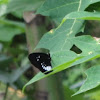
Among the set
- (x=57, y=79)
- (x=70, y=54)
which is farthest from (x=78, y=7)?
(x=57, y=79)

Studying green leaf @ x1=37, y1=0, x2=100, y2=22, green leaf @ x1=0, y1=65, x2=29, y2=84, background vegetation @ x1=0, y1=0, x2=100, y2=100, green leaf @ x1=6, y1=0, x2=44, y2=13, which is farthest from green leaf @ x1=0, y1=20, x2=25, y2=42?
green leaf @ x1=37, y1=0, x2=100, y2=22

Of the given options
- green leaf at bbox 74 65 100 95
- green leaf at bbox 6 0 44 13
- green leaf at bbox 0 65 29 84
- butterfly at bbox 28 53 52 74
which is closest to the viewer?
green leaf at bbox 74 65 100 95

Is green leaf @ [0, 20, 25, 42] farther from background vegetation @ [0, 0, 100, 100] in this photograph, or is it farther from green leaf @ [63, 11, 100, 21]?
green leaf @ [63, 11, 100, 21]

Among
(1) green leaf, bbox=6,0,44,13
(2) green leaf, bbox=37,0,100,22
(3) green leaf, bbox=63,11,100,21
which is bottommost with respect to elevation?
(1) green leaf, bbox=6,0,44,13

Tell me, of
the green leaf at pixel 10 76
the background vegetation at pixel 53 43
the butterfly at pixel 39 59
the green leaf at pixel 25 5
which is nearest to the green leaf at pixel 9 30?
the background vegetation at pixel 53 43

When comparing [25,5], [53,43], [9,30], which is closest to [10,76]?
[9,30]

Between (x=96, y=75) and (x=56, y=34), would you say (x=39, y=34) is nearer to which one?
(x=56, y=34)

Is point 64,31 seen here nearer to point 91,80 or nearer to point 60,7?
point 60,7
